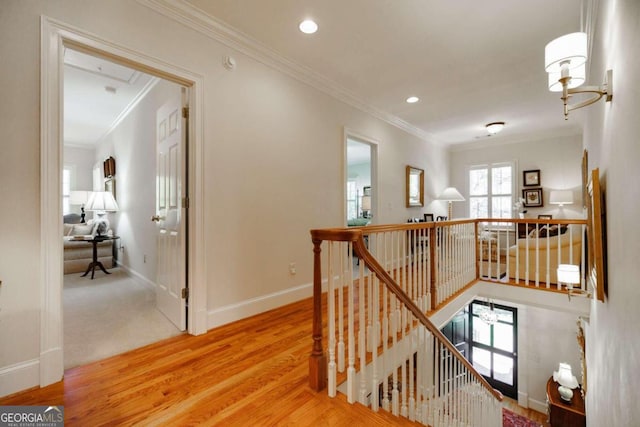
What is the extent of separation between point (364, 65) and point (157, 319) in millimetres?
3589

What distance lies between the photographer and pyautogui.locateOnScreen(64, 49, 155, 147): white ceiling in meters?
3.33

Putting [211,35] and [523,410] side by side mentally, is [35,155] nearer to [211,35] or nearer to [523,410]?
[211,35]

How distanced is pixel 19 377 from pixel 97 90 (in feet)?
13.0

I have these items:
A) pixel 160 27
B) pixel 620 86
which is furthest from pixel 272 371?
pixel 160 27

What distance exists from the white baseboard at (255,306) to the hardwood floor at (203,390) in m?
0.25

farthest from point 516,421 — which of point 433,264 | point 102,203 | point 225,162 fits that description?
point 102,203

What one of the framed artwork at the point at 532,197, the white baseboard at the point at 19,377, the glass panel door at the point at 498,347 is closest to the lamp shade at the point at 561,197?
the framed artwork at the point at 532,197

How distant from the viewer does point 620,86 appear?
108cm

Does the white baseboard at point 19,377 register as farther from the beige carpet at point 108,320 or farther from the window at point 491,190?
the window at point 491,190

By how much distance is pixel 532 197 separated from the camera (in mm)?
6094

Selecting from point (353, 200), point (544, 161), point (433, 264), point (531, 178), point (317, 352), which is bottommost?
point (317, 352)

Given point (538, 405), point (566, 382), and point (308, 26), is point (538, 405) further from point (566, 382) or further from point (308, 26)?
point (308, 26)

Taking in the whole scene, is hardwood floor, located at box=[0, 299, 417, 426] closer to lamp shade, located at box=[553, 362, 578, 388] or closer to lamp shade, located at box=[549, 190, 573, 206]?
lamp shade, located at box=[553, 362, 578, 388]

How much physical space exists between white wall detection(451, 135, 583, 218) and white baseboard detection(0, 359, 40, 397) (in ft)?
25.0
